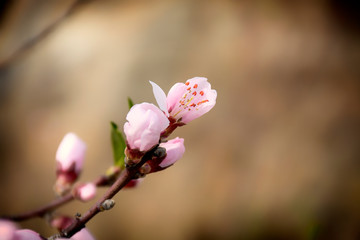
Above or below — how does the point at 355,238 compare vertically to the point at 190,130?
below

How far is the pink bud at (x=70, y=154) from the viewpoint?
0.50 m

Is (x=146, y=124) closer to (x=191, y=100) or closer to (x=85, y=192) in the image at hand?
(x=191, y=100)

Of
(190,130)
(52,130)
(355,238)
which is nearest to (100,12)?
(52,130)

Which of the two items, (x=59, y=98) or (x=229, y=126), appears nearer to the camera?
(x=229, y=126)

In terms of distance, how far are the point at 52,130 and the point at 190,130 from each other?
1.77 feet

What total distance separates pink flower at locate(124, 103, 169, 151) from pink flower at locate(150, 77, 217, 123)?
0.03m

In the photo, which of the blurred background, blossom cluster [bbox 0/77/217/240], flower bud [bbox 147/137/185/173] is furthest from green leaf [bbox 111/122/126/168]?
the blurred background

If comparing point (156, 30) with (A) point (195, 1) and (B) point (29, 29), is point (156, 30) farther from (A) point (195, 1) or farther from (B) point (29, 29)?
(B) point (29, 29)

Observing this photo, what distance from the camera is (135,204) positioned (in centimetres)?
125

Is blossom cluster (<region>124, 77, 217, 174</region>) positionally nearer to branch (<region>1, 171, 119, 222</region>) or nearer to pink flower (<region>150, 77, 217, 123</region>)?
pink flower (<region>150, 77, 217, 123</region>)

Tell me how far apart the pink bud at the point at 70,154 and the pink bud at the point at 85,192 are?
0.12ft

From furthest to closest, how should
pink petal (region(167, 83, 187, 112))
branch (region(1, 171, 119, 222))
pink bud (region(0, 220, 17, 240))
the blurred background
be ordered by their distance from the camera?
the blurred background
branch (region(1, 171, 119, 222))
pink petal (region(167, 83, 187, 112))
pink bud (region(0, 220, 17, 240))

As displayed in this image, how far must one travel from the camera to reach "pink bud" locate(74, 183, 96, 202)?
0.48 m

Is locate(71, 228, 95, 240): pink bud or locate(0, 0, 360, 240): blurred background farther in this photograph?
locate(0, 0, 360, 240): blurred background
